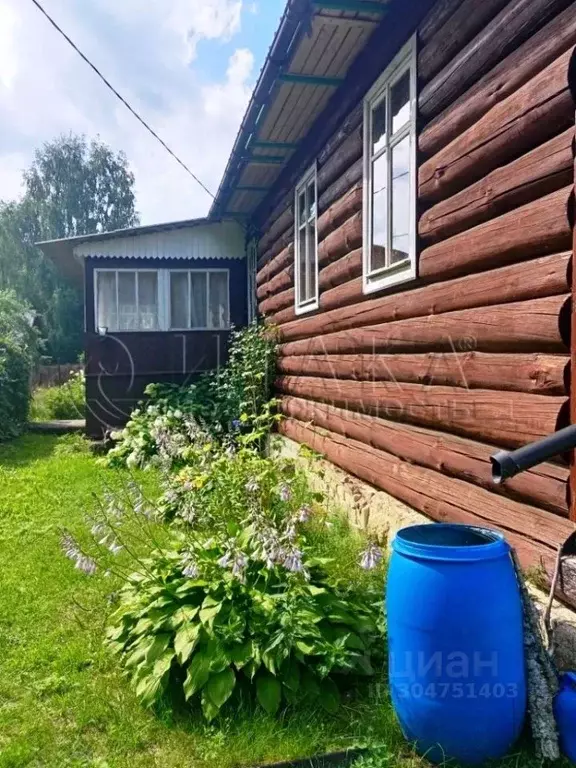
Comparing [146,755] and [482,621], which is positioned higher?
[482,621]

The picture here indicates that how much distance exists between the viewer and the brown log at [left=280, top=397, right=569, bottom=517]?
2441mm

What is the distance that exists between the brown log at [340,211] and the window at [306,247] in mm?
226

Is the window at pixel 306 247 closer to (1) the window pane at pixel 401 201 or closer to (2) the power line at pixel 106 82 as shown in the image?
(1) the window pane at pixel 401 201

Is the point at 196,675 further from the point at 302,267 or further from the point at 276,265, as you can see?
the point at 276,265

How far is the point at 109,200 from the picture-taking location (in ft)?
96.3

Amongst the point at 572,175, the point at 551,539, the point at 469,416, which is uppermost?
the point at 572,175

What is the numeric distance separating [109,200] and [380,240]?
1095 inches

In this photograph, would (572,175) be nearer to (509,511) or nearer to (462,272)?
(462,272)

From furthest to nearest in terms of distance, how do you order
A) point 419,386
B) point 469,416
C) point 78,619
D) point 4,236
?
1. point 4,236
2. point 419,386
3. point 78,619
4. point 469,416

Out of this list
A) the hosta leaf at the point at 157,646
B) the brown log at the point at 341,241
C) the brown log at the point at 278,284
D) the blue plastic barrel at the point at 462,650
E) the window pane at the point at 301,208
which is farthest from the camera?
the brown log at the point at 278,284

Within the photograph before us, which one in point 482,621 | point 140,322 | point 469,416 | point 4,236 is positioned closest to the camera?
point 482,621

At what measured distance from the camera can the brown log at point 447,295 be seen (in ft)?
8.09

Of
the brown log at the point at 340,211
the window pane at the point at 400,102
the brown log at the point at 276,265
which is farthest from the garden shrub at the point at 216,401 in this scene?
the window pane at the point at 400,102

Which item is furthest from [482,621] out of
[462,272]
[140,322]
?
[140,322]
